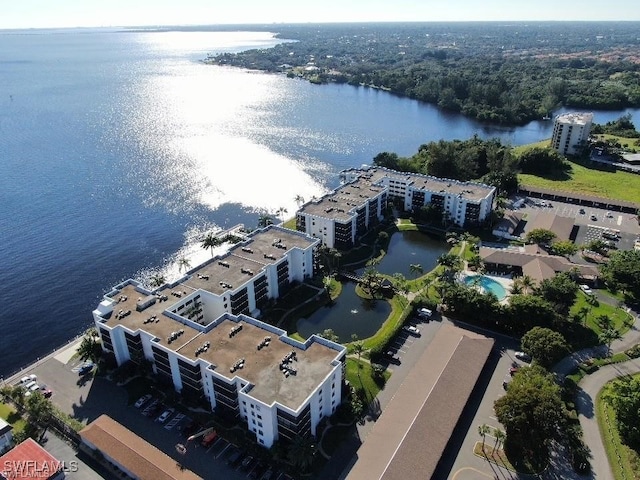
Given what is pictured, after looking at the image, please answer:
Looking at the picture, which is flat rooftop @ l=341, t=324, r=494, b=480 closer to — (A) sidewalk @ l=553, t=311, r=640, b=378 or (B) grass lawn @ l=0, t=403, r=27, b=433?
(A) sidewalk @ l=553, t=311, r=640, b=378

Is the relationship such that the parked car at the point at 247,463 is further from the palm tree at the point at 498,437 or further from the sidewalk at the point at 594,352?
the sidewalk at the point at 594,352

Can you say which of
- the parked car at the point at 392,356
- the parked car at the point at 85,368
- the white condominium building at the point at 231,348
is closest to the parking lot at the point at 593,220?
the parked car at the point at 392,356

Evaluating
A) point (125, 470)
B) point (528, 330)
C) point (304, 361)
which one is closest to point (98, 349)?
point (125, 470)

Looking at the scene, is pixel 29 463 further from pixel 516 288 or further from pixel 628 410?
pixel 516 288

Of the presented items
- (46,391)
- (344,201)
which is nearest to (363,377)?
(46,391)

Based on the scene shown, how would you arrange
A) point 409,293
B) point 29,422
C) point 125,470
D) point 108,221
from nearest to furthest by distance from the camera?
point 125,470
point 29,422
point 409,293
point 108,221

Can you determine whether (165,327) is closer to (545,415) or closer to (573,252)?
(545,415)

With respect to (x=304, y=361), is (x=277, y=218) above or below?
below
